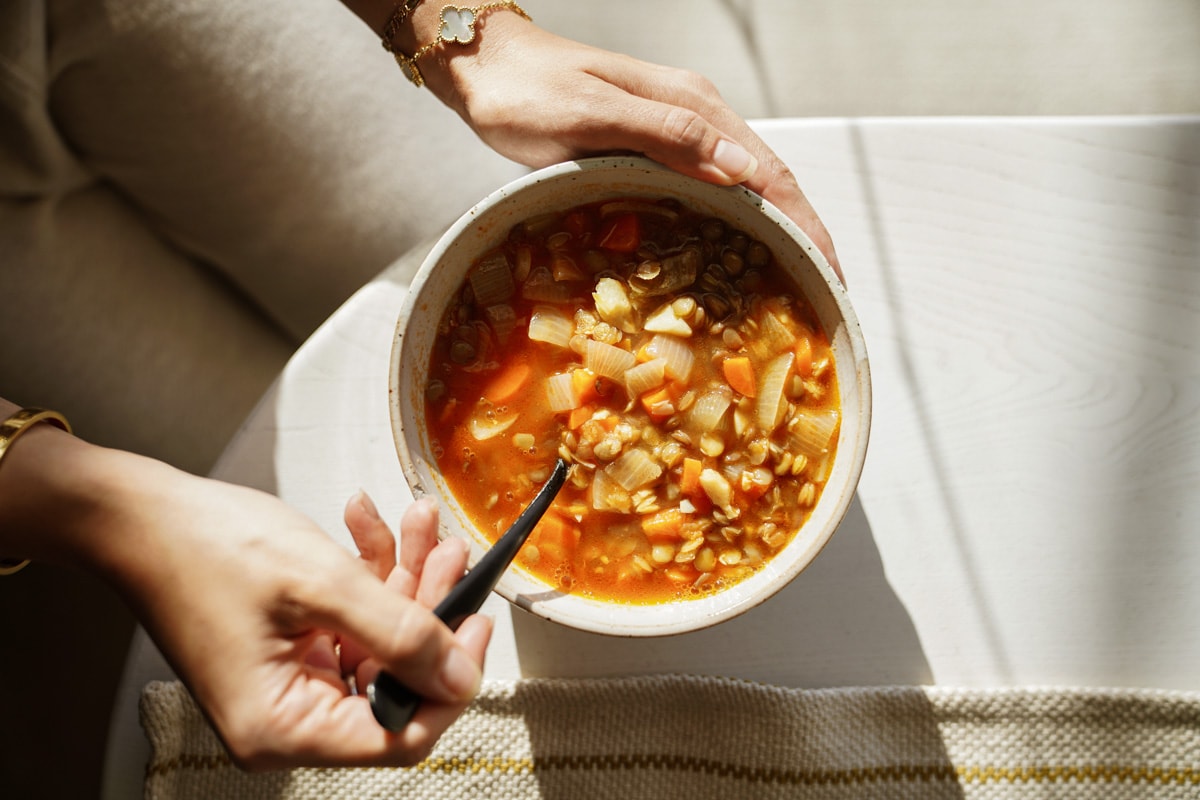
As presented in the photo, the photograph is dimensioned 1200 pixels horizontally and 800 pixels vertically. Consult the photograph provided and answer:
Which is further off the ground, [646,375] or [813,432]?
[646,375]

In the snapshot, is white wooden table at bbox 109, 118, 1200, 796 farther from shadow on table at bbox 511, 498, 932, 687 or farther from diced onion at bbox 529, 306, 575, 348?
diced onion at bbox 529, 306, 575, 348

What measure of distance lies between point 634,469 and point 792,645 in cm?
49

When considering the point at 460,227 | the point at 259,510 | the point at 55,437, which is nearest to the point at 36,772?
the point at 55,437

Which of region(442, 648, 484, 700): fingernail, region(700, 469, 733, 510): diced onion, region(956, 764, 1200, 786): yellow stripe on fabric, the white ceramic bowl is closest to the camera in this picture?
region(442, 648, 484, 700): fingernail

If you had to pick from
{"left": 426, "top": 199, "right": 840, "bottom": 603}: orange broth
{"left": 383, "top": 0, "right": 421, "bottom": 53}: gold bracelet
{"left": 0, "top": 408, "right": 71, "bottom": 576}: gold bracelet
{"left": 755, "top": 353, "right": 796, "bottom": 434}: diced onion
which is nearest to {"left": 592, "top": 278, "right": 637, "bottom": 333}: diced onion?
{"left": 426, "top": 199, "right": 840, "bottom": 603}: orange broth

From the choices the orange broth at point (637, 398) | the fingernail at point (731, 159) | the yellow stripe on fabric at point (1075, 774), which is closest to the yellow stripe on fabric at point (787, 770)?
the yellow stripe on fabric at point (1075, 774)

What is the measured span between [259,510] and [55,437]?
370mm

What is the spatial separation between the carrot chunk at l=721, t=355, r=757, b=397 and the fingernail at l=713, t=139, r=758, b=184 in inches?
10.9

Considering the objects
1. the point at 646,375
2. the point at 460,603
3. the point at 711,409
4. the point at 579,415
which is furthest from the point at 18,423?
the point at 711,409

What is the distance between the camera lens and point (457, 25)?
4.97 ft

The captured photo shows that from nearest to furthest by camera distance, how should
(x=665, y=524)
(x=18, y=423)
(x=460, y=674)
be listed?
1. (x=460, y=674)
2. (x=18, y=423)
3. (x=665, y=524)

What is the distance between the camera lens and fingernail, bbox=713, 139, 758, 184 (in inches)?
50.2

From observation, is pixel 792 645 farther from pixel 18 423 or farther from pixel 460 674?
pixel 18 423

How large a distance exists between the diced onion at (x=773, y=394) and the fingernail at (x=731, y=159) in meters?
0.29
